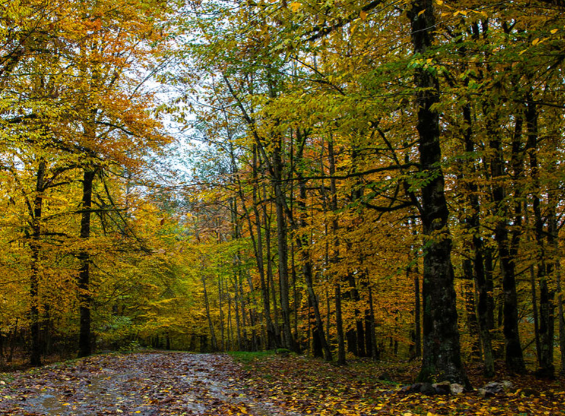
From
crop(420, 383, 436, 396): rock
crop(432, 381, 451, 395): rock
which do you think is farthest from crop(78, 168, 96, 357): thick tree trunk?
crop(432, 381, 451, 395): rock

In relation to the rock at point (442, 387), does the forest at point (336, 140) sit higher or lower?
higher

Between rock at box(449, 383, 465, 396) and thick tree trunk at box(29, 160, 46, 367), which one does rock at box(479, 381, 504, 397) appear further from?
thick tree trunk at box(29, 160, 46, 367)

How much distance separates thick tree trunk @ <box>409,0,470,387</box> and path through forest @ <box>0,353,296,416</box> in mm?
2769

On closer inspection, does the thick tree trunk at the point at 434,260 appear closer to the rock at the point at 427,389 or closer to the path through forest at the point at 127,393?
the rock at the point at 427,389

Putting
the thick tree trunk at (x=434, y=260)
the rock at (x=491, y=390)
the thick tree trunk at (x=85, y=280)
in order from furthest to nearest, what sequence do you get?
the thick tree trunk at (x=85, y=280) → the thick tree trunk at (x=434, y=260) → the rock at (x=491, y=390)

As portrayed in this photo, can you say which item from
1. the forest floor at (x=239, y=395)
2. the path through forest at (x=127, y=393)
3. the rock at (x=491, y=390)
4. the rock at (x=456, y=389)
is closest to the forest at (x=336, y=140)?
the rock at (x=456, y=389)

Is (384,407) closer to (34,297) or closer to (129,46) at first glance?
(34,297)

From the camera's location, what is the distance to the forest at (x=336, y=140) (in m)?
5.48

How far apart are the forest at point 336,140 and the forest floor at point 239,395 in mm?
1028

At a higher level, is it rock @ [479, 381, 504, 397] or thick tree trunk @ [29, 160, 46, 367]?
thick tree trunk @ [29, 160, 46, 367]

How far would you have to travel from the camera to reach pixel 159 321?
2180cm

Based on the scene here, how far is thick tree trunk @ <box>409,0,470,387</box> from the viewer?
598 centimetres

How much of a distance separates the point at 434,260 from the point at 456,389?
6.51 ft

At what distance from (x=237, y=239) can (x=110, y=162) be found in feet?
25.2
